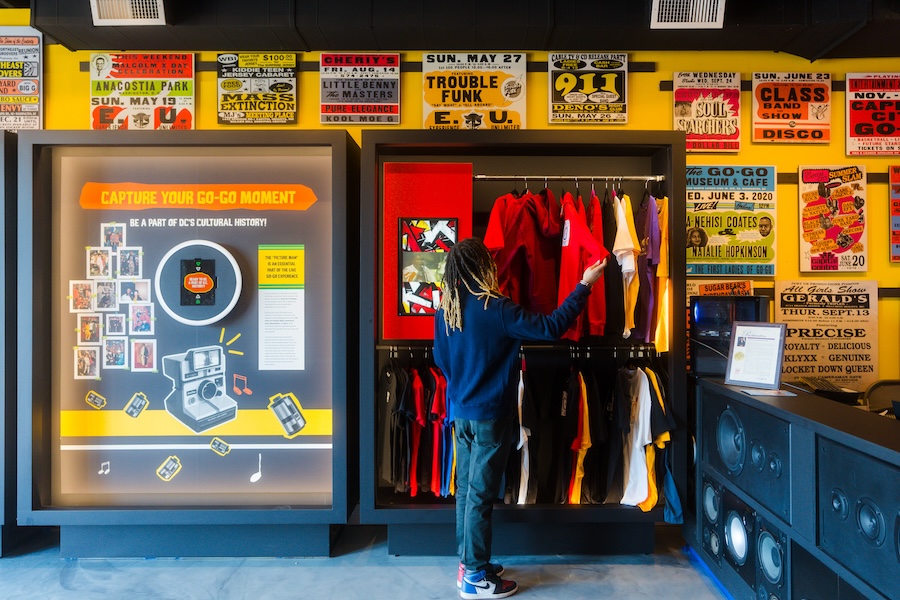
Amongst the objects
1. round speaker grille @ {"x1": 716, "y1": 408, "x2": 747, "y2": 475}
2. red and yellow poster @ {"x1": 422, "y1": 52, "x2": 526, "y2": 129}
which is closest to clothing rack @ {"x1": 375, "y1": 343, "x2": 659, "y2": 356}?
round speaker grille @ {"x1": 716, "y1": 408, "x2": 747, "y2": 475}

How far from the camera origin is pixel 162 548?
2877 millimetres

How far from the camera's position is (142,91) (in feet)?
11.7

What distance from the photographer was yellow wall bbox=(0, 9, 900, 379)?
11.5 feet

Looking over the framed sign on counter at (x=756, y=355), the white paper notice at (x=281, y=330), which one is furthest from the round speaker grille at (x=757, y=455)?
the white paper notice at (x=281, y=330)

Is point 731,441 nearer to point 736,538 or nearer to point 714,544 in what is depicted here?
point 736,538

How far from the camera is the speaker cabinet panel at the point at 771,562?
2.02m

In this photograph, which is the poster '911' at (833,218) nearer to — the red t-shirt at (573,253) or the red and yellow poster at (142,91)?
the red t-shirt at (573,253)

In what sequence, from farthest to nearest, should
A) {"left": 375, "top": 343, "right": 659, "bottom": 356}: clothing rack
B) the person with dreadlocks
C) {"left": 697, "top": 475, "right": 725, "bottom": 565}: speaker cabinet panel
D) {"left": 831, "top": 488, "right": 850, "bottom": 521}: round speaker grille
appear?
{"left": 375, "top": 343, "right": 659, "bottom": 356}: clothing rack → {"left": 697, "top": 475, "right": 725, "bottom": 565}: speaker cabinet panel → the person with dreadlocks → {"left": 831, "top": 488, "right": 850, "bottom": 521}: round speaker grille

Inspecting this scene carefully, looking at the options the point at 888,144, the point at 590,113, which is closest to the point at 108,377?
the point at 590,113

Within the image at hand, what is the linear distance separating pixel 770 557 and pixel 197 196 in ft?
10.6

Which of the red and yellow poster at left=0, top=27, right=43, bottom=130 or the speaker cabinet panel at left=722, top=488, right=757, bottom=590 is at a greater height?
the red and yellow poster at left=0, top=27, right=43, bottom=130

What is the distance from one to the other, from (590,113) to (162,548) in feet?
12.2

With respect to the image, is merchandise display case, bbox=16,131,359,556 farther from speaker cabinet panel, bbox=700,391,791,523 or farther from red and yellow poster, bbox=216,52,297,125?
speaker cabinet panel, bbox=700,391,791,523

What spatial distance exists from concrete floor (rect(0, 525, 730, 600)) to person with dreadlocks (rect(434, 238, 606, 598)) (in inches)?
12.9
